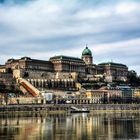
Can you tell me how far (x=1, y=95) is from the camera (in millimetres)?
111062

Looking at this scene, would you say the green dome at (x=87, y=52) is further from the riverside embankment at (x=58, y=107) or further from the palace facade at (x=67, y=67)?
the riverside embankment at (x=58, y=107)

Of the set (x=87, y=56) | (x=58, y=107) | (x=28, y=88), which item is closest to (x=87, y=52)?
(x=87, y=56)

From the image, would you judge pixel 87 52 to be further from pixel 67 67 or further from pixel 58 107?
pixel 58 107

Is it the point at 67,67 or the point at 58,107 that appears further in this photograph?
the point at 67,67

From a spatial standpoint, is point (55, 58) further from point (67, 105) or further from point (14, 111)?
point (14, 111)

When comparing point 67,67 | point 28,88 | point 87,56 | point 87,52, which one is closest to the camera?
point 28,88

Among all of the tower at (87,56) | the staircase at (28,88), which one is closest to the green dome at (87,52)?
the tower at (87,56)

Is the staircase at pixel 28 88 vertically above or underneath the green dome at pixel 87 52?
underneath

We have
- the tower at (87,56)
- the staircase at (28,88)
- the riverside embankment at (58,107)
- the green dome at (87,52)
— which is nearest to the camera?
the riverside embankment at (58,107)

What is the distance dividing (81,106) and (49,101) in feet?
33.6

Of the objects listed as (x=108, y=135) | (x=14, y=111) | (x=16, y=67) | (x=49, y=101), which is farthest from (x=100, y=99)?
(x=108, y=135)

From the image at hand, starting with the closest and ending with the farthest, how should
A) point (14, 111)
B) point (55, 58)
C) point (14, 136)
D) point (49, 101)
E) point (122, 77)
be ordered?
point (14, 136) < point (14, 111) < point (49, 101) < point (55, 58) < point (122, 77)

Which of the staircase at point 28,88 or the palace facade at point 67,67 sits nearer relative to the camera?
the staircase at point 28,88

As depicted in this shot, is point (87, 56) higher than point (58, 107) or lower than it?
higher
